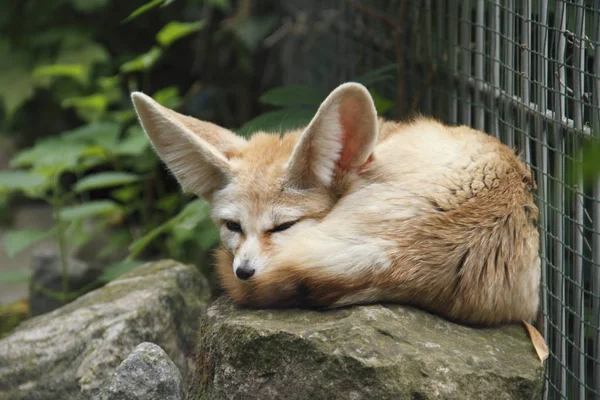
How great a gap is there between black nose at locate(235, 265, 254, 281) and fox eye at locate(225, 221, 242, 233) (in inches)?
13.9

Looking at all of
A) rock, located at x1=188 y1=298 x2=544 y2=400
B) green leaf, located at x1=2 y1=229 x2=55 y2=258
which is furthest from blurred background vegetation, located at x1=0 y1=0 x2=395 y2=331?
rock, located at x1=188 y1=298 x2=544 y2=400

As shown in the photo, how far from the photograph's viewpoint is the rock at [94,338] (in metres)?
3.59

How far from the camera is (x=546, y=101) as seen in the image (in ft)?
10.3

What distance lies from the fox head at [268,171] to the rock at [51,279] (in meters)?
2.22

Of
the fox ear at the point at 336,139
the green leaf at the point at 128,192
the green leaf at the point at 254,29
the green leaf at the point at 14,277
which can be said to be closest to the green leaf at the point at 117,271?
the green leaf at the point at 14,277

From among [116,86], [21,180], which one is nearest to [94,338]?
[21,180]

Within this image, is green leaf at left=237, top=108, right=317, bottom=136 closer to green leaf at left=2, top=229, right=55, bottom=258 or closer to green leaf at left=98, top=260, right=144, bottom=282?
green leaf at left=98, top=260, right=144, bottom=282

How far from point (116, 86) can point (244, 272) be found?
4.82 meters

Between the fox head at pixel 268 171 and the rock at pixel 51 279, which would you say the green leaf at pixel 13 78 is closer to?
the rock at pixel 51 279

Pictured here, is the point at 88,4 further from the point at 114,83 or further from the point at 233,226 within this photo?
the point at 233,226

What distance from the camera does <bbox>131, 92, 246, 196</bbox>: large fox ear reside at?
10.9 feet

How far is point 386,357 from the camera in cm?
254

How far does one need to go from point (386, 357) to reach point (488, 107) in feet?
5.67

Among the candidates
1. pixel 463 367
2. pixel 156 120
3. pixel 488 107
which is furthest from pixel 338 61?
pixel 463 367
